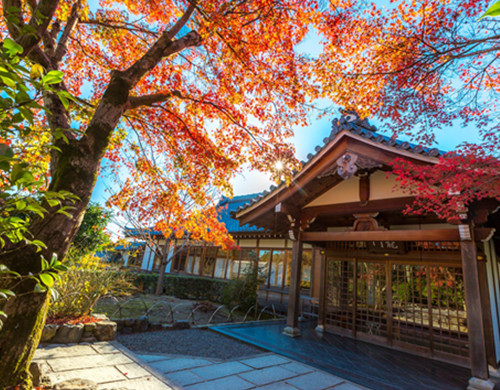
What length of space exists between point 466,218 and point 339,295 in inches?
162

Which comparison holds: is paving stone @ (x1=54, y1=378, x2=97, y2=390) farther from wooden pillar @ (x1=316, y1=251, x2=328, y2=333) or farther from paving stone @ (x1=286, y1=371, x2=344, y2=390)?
wooden pillar @ (x1=316, y1=251, x2=328, y2=333)

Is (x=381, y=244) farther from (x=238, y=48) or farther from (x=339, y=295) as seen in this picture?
(x=238, y=48)

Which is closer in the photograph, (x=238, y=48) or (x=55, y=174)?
(x=55, y=174)

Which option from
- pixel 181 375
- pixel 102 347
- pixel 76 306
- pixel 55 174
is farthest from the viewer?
pixel 76 306

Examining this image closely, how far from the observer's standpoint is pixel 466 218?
4.54 metres

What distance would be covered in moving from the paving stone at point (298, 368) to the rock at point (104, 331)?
327 cm

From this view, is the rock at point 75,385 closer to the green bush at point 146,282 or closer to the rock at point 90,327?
the rock at point 90,327

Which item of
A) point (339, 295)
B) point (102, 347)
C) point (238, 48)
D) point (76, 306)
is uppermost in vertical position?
point (238, 48)

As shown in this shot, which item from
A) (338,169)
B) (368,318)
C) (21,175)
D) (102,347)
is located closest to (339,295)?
(368,318)

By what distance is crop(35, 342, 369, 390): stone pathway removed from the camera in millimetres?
3408

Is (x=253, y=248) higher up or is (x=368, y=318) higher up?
(x=253, y=248)

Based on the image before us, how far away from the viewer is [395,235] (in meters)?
5.43

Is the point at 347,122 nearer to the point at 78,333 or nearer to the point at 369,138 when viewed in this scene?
the point at 369,138

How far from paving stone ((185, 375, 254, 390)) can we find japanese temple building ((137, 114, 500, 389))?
3.12 meters
